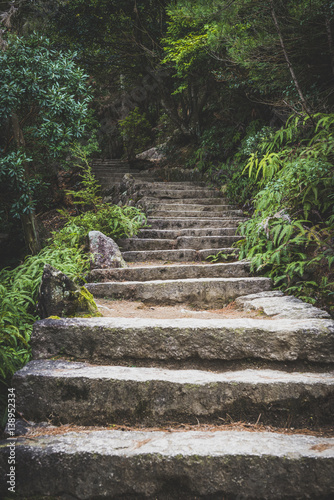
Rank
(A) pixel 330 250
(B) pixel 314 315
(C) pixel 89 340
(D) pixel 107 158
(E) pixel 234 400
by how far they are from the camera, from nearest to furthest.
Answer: (E) pixel 234 400, (C) pixel 89 340, (B) pixel 314 315, (A) pixel 330 250, (D) pixel 107 158

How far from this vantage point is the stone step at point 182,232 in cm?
415

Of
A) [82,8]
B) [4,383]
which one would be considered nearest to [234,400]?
[4,383]

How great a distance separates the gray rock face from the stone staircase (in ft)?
4.38

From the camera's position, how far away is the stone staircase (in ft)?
3.93

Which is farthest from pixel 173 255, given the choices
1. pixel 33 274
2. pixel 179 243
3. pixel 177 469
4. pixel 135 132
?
pixel 135 132

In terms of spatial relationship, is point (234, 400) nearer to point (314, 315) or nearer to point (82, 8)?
point (314, 315)

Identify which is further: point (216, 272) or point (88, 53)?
point (88, 53)

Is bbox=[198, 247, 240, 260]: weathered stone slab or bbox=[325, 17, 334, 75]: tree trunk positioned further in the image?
bbox=[198, 247, 240, 260]: weathered stone slab

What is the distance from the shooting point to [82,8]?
7.80 meters

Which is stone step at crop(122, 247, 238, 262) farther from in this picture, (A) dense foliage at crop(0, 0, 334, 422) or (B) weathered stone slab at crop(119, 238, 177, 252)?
(A) dense foliage at crop(0, 0, 334, 422)

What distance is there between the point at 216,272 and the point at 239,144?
14.8ft

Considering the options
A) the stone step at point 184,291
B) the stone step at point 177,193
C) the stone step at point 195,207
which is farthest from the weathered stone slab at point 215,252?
the stone step at point 177,193

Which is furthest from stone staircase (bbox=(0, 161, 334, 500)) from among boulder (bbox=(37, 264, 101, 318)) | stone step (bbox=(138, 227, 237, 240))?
stone step (bbox=(138, 227, 237, 240))

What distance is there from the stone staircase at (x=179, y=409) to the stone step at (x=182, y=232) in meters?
2.02
